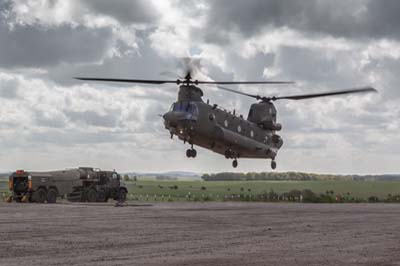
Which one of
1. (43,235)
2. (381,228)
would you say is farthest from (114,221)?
(381,228)

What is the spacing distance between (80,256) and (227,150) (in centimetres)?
3383

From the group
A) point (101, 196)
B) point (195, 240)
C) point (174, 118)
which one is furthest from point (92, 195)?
point (195, 240)

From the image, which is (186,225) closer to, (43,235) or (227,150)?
(43,235)

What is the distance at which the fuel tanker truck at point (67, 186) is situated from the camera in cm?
4959

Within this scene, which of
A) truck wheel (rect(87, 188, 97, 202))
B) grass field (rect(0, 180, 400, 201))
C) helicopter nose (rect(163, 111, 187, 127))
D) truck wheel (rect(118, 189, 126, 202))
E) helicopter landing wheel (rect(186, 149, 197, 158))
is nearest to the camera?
helicopter nose (rect(163, 111, 187, 127))

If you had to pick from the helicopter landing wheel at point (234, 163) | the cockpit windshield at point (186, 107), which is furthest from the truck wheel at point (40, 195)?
the helicopter landing wheel at point (234, 163)

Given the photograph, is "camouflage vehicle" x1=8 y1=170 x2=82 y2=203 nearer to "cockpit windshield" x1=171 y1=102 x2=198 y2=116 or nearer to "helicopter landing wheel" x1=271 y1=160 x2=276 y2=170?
"cockpit windshield" x1=171 y1=102 x2=198 y2=116

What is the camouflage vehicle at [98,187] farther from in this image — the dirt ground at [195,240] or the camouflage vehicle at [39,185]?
the dirt ground at [195,240]

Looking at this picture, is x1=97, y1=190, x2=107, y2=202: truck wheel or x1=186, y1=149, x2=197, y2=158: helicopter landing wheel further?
x1=97, y1=190, x2=107, y2=202: truck wheel

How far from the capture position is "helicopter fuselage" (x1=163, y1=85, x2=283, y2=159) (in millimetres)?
45625

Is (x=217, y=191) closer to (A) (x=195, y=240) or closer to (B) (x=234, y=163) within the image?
(B) (x=234, y=163)

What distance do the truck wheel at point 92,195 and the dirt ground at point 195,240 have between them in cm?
1795

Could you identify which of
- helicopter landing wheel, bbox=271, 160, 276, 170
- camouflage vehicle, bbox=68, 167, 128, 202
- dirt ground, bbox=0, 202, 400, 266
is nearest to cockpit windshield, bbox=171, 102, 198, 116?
camouflage vehicle, bbox=68, 167, 128, 202

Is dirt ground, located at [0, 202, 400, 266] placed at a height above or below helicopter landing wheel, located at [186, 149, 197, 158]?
below
